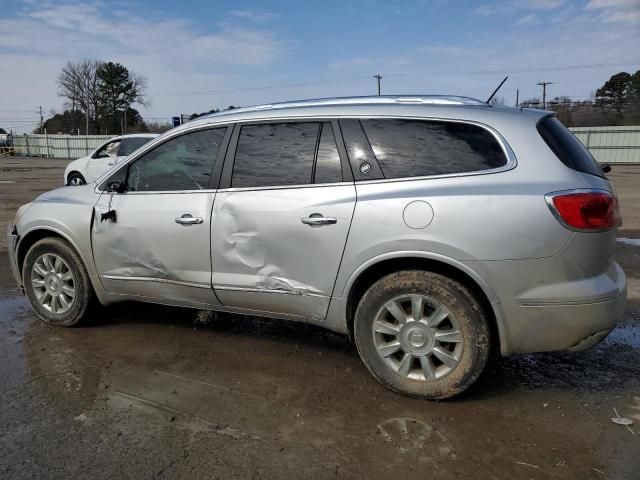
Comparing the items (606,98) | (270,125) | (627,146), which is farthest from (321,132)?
(606,98)

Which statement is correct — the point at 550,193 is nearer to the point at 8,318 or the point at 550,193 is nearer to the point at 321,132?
the point at 321,132

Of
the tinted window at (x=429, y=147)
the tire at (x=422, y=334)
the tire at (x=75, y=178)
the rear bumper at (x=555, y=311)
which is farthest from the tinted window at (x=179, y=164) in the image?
the tire at (x=75, y=178)

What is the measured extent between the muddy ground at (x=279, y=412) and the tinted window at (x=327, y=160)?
1.36m

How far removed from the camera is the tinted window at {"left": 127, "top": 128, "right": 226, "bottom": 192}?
392 cm

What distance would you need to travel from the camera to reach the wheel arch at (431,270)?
3.04 meters

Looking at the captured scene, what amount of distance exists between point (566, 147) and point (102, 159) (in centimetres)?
1344

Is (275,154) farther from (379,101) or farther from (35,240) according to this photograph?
(35,240)

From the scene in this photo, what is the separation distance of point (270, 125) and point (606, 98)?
64084mm

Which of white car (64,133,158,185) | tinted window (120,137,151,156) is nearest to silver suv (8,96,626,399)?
tinted window (120,137,151,156)

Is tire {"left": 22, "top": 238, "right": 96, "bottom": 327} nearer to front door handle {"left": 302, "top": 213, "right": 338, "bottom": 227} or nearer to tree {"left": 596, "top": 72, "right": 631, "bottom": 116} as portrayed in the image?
front door handle {"left": 302, "top": 213, "right": 338, "bottom": 227}

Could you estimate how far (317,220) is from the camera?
3389 millimetres

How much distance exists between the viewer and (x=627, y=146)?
33.5 meters

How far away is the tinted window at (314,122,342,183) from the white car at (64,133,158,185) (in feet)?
36.6

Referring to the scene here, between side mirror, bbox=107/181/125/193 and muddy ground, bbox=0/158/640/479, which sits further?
side mirror, bbox=107/181/125/193
